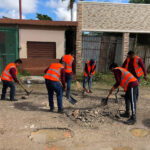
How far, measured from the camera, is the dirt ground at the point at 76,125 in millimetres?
Result: 3189

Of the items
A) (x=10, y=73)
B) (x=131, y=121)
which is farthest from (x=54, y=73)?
(x=131, y=121)

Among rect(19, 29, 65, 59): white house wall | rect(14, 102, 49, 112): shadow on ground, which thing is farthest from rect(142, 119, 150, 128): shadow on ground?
rect(19, 29, 65, 59): white house wall

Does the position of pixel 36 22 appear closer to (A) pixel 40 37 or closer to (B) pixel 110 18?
(A) pixel 40 37

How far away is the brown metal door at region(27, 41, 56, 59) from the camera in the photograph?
9.15 metres

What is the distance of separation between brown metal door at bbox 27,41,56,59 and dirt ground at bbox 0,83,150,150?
382 centimetres

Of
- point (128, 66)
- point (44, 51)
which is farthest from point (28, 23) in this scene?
point (128, 66)

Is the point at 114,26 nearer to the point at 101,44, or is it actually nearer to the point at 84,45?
the point at 101,44

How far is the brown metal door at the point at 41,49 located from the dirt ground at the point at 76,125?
151 inches

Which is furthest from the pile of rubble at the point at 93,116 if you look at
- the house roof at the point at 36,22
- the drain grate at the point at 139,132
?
the house roof at the point at 36,22

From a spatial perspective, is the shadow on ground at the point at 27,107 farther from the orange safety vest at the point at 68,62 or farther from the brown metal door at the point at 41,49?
the brown metal door at the point at 41,49

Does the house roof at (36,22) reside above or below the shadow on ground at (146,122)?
above

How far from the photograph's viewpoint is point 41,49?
920 cm

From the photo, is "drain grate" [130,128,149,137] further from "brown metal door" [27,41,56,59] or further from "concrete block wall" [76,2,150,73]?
"brown metal door" [27,41,56,59]

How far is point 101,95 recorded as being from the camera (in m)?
6.60
